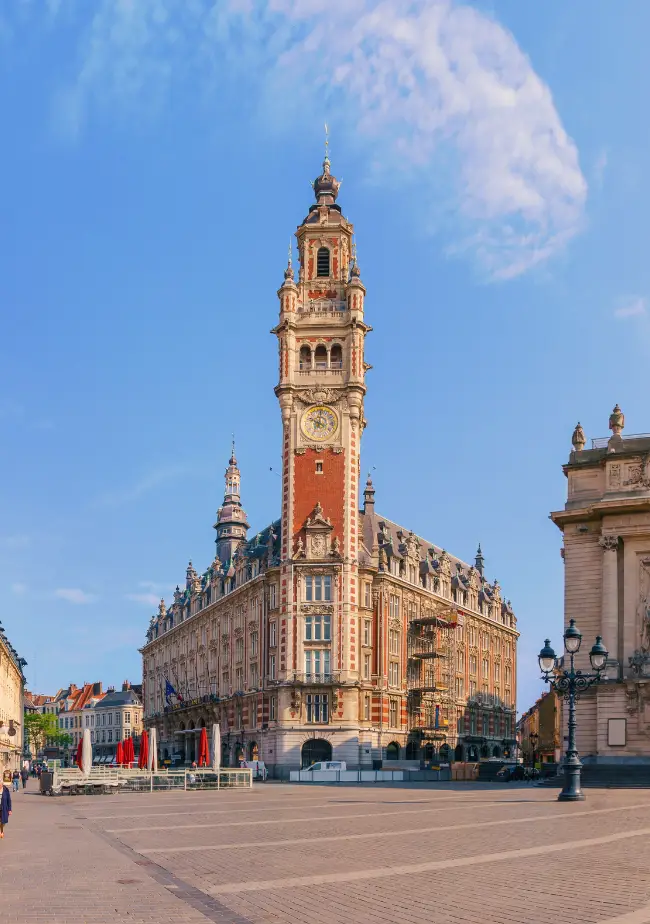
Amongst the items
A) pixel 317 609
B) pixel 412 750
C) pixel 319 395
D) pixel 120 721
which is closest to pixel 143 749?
pixel 317 609

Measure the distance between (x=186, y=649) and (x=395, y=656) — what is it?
3622 cm

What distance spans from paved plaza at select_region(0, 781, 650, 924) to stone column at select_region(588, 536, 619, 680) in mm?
27931

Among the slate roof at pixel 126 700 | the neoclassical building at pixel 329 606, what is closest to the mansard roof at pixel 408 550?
the neoclassical building at pixel 329 606

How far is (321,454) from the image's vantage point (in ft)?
291

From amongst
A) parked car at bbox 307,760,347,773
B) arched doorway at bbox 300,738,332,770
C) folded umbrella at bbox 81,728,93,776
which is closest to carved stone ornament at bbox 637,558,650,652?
parked car at bbox 307,760,347,773

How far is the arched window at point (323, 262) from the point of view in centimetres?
9488

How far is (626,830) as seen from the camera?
2616 centimetres

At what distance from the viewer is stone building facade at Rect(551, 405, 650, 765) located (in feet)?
200

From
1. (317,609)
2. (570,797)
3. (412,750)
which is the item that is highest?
(317,609)

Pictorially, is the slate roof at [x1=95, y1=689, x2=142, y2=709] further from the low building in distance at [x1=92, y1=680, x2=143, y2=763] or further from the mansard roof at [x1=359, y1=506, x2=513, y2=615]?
the mansard roof at [x1=359, y1=506, x2=513, y2=615]

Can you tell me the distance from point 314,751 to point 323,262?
41.0 meters

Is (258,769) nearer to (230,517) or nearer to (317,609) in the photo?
(317,609)

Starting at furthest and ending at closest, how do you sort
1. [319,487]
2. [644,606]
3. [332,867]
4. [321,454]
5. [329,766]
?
[321,454]
[319,487]
[329,766]
[644,606]
[332,867]

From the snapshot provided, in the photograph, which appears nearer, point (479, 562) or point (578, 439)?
point (578, 439)
